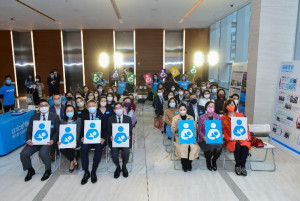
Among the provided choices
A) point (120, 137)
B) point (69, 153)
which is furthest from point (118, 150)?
point (69, 153)

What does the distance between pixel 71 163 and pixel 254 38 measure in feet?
18.3

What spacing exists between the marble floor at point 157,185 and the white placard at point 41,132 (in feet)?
2.24

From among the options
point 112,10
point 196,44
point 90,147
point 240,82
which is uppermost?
point 112,10

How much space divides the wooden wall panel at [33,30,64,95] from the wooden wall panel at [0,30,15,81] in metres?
1.52

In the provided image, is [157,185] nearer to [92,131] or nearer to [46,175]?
[92,131]

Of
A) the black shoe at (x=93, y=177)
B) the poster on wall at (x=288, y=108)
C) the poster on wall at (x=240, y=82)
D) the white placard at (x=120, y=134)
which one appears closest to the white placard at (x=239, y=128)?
the poster on wall at (x=288, y=108)

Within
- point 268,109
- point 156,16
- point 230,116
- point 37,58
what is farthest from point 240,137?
point 37,58

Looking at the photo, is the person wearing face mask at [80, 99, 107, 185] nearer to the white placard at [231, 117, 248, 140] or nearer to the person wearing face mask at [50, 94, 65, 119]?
the person wearing face mask at [50, 94, 65, 119]

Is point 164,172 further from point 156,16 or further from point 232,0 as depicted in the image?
point 156,16

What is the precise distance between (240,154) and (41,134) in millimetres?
3793

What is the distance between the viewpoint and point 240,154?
14.5ft

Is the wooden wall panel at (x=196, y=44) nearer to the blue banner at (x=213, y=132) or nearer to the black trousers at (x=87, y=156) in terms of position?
the blue banner at (x=213, y=132)

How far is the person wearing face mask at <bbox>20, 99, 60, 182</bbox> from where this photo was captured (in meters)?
4.28

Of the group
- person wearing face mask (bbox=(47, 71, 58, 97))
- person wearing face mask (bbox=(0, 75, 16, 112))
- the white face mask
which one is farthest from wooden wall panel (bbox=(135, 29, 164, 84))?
the white face mask
